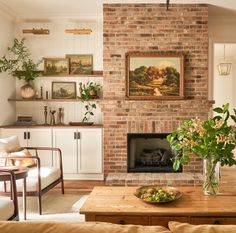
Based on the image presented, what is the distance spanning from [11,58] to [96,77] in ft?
5.04

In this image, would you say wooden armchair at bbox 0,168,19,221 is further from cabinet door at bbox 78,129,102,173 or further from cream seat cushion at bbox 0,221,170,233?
cabinet door at bbox 78,129,102,173

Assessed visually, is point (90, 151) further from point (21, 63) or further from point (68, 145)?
point (21, 63)

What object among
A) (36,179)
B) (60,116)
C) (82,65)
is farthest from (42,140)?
(36,179)

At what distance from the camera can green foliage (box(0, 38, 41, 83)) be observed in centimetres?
623

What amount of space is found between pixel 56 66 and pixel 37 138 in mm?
1347

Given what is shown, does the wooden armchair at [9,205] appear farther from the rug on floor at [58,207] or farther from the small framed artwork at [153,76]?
the small framed artwork at [153,76]

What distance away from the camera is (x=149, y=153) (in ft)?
19.4

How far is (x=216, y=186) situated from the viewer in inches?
118

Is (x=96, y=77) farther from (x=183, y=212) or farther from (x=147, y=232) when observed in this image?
(x=147, y=232)

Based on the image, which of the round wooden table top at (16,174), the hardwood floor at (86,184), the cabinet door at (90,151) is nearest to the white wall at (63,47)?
the cabinet door at (90,151)

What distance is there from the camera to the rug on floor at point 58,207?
399 cm

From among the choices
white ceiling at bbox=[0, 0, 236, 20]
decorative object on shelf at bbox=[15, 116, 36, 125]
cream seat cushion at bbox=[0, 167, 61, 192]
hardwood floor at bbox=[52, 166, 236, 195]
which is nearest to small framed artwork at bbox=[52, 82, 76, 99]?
decorative object on shelf at bbox=[15, 116, 36, 125]

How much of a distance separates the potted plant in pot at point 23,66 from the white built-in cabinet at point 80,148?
980 mm

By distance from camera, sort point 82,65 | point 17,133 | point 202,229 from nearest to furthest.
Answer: point 202,229 → point 17,133 → point 82,65
